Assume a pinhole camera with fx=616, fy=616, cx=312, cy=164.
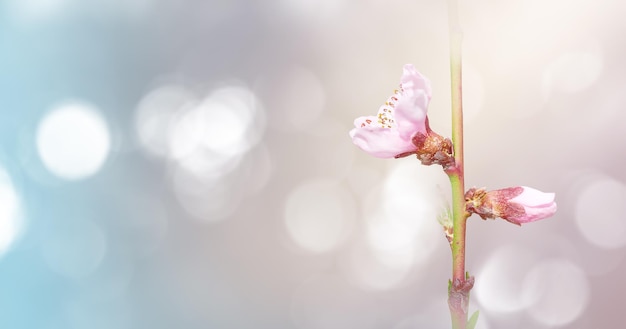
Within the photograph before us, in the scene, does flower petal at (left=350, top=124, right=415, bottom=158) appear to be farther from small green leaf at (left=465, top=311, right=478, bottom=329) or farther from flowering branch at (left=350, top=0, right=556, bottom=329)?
small green leaf at (left=465, top=311, right=478, bottom=329)

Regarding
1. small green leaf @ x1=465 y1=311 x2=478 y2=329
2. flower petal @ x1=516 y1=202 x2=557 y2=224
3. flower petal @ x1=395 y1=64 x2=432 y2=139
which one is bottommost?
small green leaf @ x1=465 y1=311 x2=478 y2=329

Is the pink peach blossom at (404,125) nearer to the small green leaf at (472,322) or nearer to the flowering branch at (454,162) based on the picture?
the flowering branch at (454,162)

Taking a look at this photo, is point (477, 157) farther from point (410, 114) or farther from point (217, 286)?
point (410, 114)

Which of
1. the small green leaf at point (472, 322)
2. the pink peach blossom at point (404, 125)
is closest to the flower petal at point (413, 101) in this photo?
the pink peach blossom at point (404, 125)

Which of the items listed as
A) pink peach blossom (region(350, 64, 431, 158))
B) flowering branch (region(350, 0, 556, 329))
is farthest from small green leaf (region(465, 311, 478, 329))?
pink peach blossom (region(350, 64, 431, 158))

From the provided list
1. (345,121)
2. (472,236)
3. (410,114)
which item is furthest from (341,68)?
(410,114)

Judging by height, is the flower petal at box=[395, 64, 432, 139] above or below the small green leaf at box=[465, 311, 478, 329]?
above

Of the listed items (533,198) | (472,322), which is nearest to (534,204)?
(533,198)
